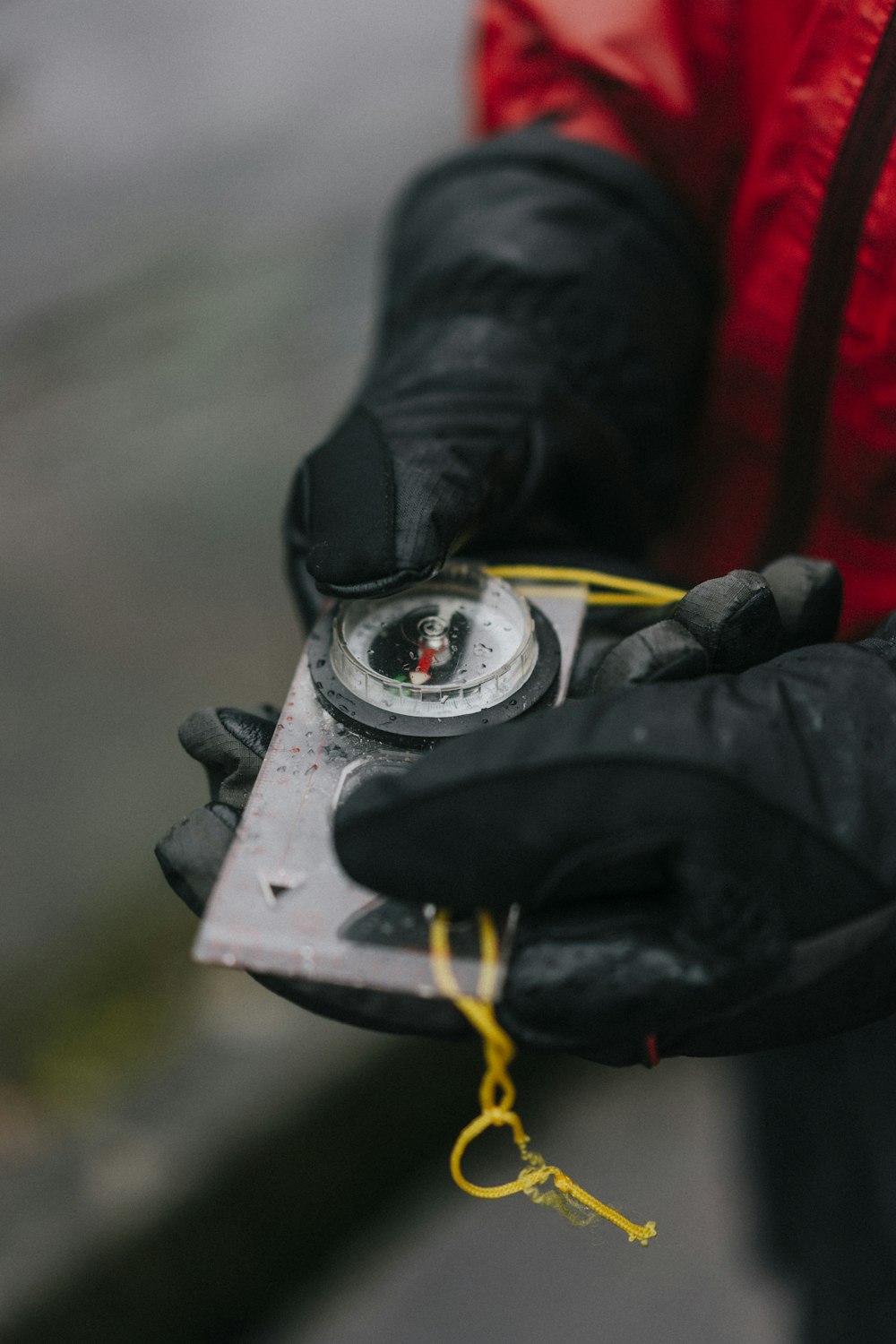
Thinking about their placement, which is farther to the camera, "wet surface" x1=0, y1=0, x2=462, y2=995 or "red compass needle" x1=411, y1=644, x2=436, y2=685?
"wet surface" x1=0, y1=0, x2=462, y2=995

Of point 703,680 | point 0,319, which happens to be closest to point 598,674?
point 703,680

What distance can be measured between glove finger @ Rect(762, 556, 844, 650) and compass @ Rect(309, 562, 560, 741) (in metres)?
0.24

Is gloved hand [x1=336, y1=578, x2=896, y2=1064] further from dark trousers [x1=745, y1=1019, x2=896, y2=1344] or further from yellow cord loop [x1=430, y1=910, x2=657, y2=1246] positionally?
dark trousers [x1=745, y1=1019, x2=896, y2=1344]

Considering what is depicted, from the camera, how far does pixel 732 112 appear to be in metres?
1.35

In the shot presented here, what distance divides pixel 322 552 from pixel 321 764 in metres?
0.21

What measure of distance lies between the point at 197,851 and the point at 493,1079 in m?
0.32

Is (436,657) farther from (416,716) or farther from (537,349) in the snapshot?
(537,349)

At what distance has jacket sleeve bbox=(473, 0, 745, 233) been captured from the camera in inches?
52.3

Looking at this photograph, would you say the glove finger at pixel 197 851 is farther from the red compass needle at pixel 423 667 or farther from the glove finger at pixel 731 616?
the glove finger at pixel 731 616

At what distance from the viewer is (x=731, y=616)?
942 mm

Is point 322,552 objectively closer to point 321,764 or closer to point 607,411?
point 321,764

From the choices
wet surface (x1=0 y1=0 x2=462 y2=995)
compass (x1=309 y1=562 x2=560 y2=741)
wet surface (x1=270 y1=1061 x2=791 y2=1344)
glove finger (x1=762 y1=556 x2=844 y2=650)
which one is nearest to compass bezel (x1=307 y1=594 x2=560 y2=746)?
compass (x1=309 y1=562 x2=560 y2=741)

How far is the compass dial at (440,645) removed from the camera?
0.97 m

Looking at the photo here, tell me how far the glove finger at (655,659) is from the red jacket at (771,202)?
421mm
